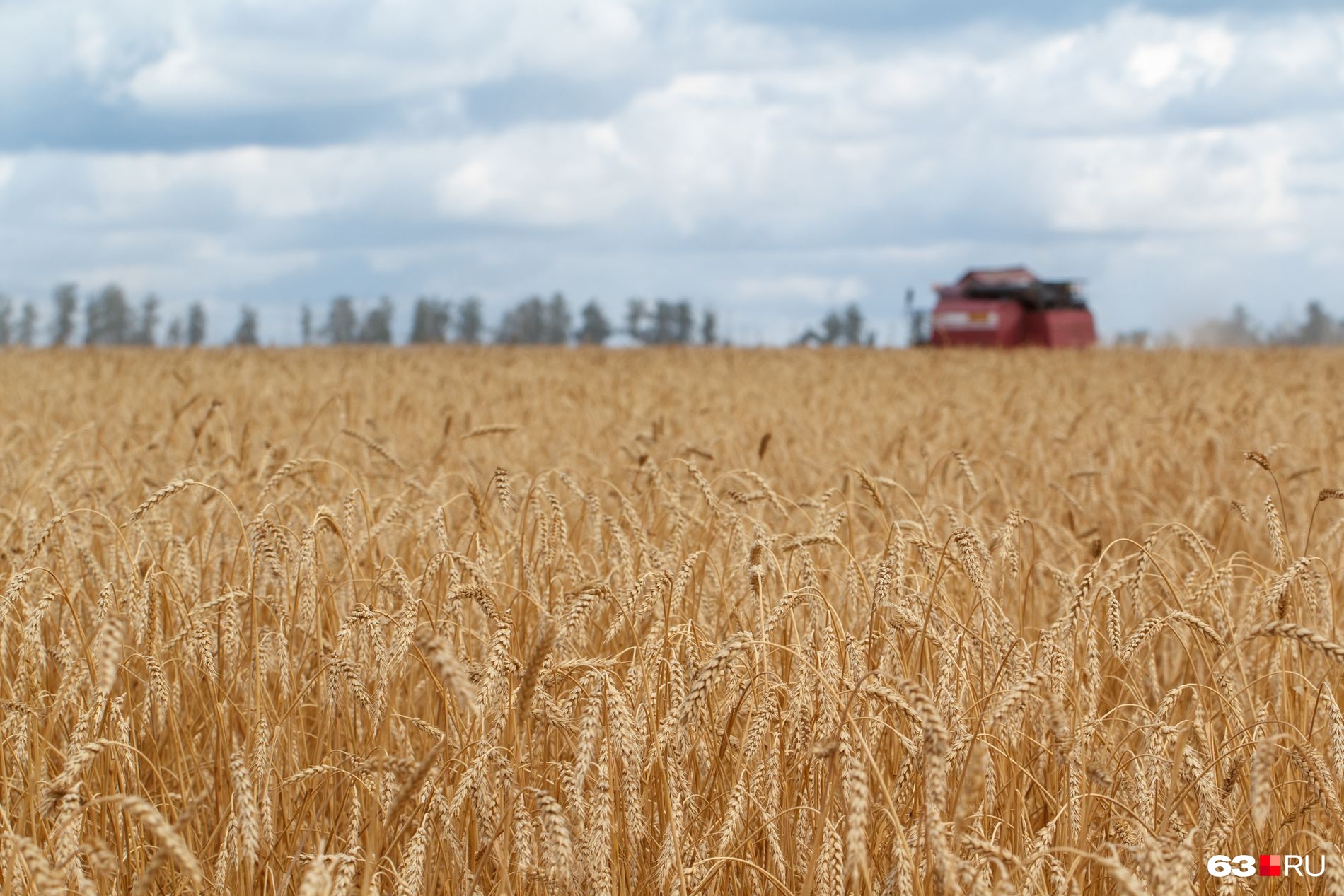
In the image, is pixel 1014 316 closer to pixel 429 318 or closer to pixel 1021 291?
pixel 1021 291

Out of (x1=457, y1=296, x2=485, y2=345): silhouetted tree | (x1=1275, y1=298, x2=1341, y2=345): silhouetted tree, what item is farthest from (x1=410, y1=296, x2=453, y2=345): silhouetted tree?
(x1=1275, y1=298, x2=1341, y2=345): silhouetted tree

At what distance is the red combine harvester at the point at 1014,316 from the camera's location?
20.3 meters

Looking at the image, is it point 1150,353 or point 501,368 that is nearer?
point 501,368

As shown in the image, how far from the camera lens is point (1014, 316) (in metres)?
20.5

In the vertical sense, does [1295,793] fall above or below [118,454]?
below

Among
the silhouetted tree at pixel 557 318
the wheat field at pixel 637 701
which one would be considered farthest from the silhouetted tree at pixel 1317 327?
the wheat field at pixel 637 701

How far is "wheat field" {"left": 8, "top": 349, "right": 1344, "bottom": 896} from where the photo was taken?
1563 millimetres

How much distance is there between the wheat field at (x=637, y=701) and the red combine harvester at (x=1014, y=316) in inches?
648

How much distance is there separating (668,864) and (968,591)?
1563mm

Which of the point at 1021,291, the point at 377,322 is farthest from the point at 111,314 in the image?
the point at 1021,291

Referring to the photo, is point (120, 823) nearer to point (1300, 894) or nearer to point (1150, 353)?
point (1300, 894)

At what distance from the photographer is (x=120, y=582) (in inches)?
114

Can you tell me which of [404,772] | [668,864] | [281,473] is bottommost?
[668,864]

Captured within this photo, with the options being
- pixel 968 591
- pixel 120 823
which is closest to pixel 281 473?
pixel 120 823
